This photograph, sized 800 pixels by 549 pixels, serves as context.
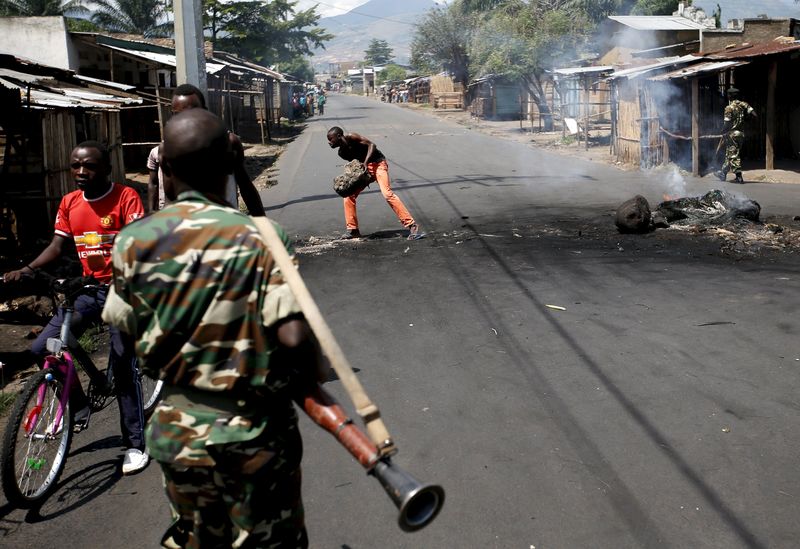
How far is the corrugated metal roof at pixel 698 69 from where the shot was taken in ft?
51.9

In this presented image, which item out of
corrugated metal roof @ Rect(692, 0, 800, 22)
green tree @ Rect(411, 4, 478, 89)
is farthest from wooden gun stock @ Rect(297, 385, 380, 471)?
corrugated metal roof @ Rect(692, 0, 800, 22)

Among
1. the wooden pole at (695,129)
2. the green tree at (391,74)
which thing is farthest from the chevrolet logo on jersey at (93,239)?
the green tree at (391,74)

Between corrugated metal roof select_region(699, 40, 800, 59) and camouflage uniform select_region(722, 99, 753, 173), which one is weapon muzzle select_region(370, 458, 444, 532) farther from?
corrugated metal roof select_region(699, 40, 800, 59)

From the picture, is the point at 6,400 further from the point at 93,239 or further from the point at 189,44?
the point at 189,44

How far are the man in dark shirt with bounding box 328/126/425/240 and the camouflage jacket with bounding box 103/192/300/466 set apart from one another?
785 cm

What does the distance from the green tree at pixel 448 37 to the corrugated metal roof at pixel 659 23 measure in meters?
24.3

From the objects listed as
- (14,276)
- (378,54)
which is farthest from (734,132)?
(378,54)

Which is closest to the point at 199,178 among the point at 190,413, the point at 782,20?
the point at 190,413

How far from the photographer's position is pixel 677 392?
482 cm

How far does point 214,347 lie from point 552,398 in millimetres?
3167

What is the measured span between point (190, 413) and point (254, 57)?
172 ft

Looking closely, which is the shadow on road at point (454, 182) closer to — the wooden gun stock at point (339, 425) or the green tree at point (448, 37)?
the wooden gun stock at point (339, 425)

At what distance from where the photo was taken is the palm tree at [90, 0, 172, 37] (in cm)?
4728

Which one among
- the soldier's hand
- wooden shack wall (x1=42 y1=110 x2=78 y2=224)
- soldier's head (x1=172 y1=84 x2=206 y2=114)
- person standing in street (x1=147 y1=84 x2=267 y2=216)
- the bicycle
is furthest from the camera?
wooden shack wall (x1=42 y1=110 x2=78 y2=224)
